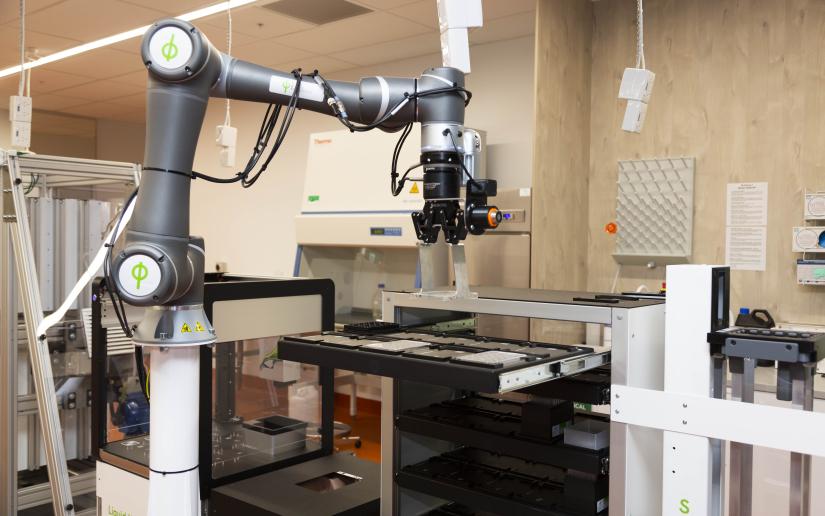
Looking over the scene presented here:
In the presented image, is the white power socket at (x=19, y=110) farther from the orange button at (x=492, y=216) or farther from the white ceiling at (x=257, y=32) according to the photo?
the orange button at (x=492, y=216)

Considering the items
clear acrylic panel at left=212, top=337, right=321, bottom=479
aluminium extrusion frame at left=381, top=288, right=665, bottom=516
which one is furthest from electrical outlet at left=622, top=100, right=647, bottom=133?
clear acrylic panel at left=212, top=337, right=321, bottom=479

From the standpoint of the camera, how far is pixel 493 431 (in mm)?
1562

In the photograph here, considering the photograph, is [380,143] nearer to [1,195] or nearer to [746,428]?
[1,195]

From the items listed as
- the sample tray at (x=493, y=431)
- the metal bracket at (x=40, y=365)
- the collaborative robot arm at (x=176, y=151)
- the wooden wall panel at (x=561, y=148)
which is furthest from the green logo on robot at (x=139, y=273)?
the wooden wall panel at (x=561, y=148)

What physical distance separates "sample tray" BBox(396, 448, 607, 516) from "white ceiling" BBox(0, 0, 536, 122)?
9.46 feet

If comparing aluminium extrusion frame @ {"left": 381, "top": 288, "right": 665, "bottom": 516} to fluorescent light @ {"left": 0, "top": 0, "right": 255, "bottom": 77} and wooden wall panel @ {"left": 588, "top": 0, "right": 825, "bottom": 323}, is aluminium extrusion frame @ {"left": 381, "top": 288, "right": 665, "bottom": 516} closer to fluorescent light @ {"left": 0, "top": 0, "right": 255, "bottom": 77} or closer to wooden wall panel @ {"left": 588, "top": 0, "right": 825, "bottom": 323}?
wooden wall panel @ {"left": 588, "top": 0, "right": 825, "bottom": 323}

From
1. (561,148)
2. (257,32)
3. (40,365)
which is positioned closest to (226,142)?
(40,365)

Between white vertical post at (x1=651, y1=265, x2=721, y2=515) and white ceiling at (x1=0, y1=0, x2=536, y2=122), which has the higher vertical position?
white ceiling at (x1=0, y1=0, x2=536, y2=122)

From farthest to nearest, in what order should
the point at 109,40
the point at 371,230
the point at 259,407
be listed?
the point at 109,40, the point at 371,230, the point at 259,407

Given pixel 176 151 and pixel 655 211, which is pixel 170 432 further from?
pixel 655 211

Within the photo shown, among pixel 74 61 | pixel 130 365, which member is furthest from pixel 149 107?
pixel 74 61

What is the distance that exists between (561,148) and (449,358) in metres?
2.70

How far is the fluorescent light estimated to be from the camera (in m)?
3.97

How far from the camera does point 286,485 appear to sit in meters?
1.86
